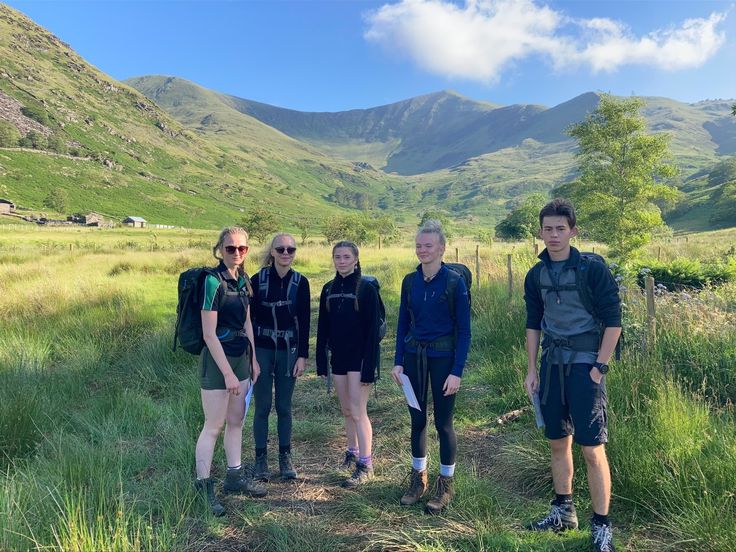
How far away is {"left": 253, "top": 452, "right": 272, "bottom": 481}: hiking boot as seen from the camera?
11.9 feet

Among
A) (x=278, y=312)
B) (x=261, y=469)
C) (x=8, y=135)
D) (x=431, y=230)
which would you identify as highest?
(x=8, y=135)

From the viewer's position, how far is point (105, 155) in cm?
12231

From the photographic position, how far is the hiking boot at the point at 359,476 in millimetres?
3471

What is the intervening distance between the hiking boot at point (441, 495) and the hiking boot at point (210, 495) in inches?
58.8

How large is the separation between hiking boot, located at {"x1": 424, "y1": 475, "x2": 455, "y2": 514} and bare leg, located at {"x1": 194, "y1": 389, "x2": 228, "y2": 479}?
1652mm

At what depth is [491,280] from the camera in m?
11.0

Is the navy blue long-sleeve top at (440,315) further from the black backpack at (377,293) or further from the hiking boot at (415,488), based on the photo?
the hiking boot at (415,488)

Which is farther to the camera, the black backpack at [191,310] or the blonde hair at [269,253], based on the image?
the blonde hair at [269,253]

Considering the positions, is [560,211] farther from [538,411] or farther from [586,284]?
[538,411]

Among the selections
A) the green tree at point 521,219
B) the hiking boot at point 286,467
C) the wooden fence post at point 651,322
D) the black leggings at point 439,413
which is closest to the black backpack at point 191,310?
the hiking boot at point 286,467

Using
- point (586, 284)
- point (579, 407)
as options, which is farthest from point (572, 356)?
point (586, 284)

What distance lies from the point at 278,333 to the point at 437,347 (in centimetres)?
138

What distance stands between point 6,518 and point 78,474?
681 millimetres

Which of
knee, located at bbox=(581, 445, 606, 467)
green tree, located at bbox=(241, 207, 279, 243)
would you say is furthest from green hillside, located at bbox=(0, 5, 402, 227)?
knee, located at bbox=(581, 445, 606, 467)
